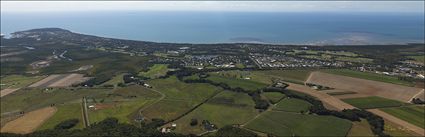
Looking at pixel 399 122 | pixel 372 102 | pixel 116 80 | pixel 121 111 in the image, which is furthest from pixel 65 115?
pixel 372 102

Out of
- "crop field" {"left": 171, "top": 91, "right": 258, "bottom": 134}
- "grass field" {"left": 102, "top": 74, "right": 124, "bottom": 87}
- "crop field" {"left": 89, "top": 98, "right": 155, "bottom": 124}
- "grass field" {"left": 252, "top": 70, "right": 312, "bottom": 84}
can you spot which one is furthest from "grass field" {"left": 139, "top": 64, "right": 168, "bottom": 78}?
"crop field" {"left": 171, "top": 91, "right": 258, "bottom": 134}

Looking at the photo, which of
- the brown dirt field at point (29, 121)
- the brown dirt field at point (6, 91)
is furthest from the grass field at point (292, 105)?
the brown dirt field at point (6, 91)

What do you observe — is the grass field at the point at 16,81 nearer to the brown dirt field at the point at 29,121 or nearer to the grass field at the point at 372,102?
the brown dirt field at the point at 29,121

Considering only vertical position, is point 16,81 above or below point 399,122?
above

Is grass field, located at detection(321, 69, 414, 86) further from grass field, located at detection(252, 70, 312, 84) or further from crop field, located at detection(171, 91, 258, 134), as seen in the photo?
crop field, located at detection(171, 91, 258, 134)

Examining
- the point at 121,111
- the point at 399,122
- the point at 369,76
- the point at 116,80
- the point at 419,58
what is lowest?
the point at 399,122

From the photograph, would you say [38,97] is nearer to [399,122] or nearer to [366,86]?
[399,122]

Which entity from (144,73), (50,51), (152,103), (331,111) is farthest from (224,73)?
(50,51)

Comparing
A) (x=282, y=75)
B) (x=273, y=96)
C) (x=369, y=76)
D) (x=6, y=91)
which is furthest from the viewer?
(x=282, y=75)
